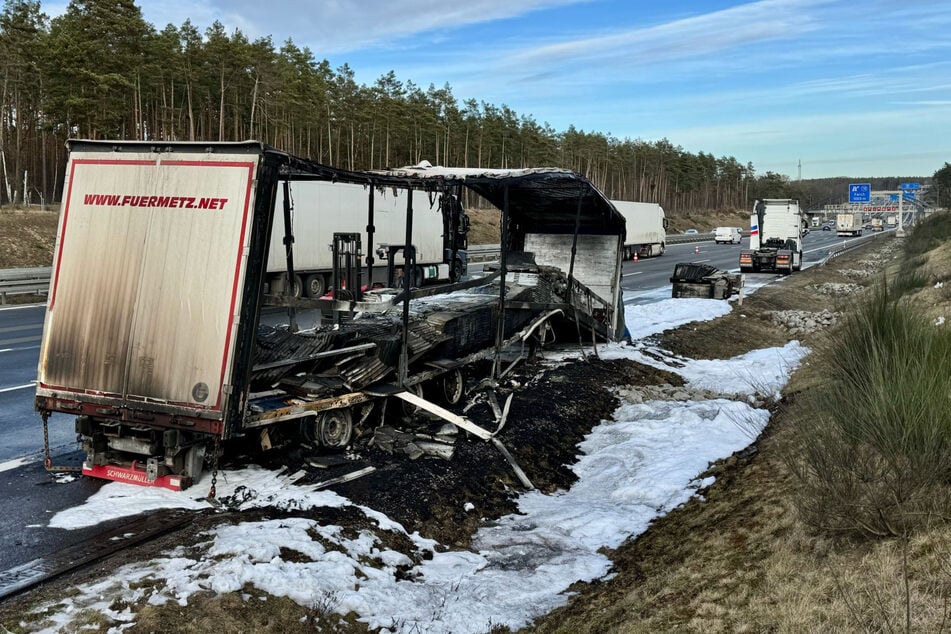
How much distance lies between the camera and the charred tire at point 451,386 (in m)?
10.2

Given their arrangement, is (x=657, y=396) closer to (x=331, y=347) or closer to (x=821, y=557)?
(x=331, y=347)

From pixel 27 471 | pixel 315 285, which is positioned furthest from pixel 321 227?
pixel 27 471

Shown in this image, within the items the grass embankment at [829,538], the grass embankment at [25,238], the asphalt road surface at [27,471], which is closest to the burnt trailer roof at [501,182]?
the asphalt road surface at [27,471]

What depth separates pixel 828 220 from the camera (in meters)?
148

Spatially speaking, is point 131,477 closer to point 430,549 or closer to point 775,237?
point 430,549

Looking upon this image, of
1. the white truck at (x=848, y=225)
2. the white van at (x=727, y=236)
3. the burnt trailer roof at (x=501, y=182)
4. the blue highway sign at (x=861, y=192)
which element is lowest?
the burnt trailer roof at (x=501, y=182)

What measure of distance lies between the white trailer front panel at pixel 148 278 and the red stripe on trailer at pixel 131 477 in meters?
0.72

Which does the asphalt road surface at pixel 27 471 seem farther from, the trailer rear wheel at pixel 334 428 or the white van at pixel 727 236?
the white van at pixel 727 236

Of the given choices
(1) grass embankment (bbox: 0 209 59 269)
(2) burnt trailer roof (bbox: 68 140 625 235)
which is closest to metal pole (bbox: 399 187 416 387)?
(2) burnt trailer roof (bbox: 68 140 625 235)

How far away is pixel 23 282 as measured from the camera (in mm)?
23891

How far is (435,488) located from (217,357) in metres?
2.45

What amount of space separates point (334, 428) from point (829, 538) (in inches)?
193

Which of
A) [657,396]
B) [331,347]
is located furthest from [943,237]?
[331,347]

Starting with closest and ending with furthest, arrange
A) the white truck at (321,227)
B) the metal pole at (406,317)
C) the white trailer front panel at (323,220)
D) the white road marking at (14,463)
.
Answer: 1. the white road marking at (14,463)
2. the metal pole at (406,317)
3. the white trailer front panel at (323,220)
4. the white truck at (321,227)
